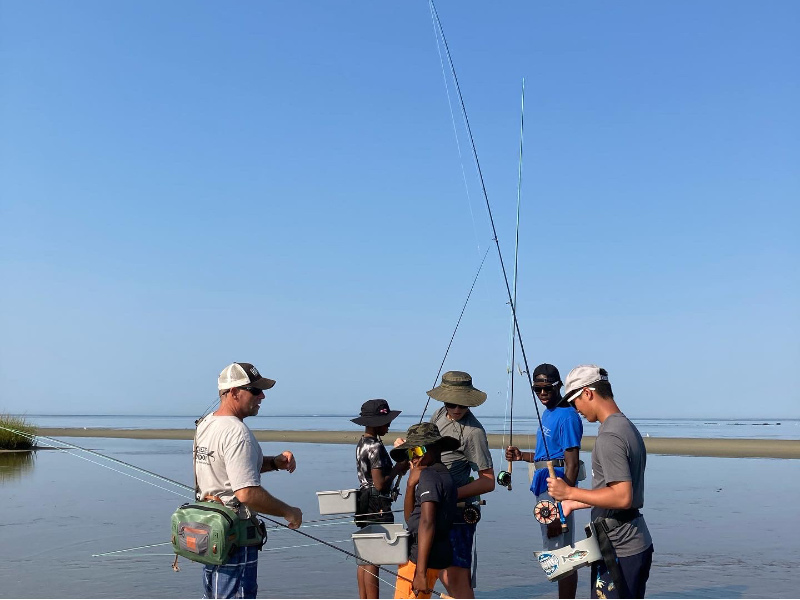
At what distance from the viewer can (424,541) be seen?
4828 mm

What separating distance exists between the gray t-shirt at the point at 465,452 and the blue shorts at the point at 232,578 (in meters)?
1.65

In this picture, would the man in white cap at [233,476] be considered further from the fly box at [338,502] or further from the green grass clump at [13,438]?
the green grass clump at [13,438]

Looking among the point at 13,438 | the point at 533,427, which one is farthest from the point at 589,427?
the point at 13,438

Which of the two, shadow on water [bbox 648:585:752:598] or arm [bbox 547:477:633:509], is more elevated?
arm [bbox 547:477:633:509]

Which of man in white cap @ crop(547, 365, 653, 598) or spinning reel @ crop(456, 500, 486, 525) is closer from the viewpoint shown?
man in white cap @ crop(547, 365, 653, 598)

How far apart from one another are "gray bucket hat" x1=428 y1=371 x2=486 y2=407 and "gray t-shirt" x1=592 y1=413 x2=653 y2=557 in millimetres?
1587

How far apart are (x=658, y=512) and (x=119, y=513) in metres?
8.35

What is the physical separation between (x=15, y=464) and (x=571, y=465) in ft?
62.7

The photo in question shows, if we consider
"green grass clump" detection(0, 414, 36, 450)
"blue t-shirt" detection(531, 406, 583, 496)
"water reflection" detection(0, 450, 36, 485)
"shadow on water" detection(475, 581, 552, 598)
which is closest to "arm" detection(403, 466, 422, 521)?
"blue t-shirt" detection(531, 406, 583, 496)

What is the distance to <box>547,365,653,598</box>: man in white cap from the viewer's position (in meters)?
3.95

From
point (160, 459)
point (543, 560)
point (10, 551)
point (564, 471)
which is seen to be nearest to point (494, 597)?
point (564, 471)

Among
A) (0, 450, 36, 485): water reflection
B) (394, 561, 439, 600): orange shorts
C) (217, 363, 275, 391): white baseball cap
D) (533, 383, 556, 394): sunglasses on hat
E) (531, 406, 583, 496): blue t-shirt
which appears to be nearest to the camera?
(217, 363, 275, 391): white baseball cap

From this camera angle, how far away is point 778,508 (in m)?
13.3

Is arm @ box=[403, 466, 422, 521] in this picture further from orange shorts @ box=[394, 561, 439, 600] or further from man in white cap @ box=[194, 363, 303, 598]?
man in white cap @ box=[194, 363, 303, 598]
